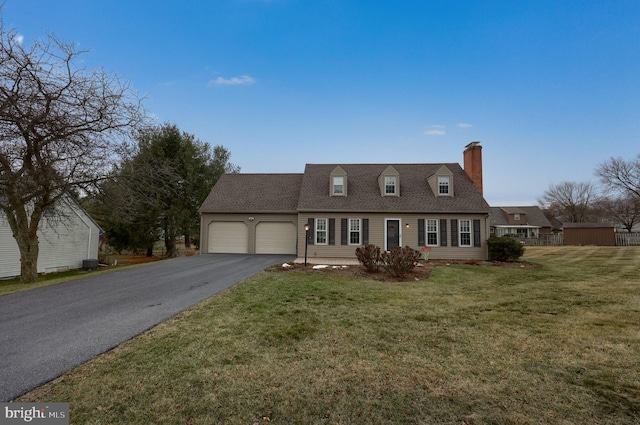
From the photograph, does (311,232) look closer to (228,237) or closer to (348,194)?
(348,194)

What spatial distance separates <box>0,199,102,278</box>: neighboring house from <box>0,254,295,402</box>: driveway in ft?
30.5

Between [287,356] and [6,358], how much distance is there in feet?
11.8

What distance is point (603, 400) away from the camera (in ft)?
9.09

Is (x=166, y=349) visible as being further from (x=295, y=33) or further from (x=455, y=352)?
(x=295, y=33)

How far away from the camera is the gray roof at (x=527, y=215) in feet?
140

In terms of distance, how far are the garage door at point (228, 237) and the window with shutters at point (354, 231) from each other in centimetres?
670

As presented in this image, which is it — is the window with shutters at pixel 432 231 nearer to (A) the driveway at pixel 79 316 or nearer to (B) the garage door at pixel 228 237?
(A) the driveway at pixel 79 316

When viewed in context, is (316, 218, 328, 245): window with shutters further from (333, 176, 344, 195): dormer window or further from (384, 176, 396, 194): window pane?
(384, 176, 396, 194): window pane

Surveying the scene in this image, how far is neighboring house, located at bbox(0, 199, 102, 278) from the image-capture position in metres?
14.8

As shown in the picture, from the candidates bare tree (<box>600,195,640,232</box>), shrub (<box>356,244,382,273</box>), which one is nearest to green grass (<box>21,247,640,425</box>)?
shrub (<box>356,244,382,273</box>)

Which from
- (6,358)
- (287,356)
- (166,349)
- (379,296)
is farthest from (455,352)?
(6,358)

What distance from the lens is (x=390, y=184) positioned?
56.5ft

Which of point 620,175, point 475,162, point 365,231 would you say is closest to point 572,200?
point 620,175

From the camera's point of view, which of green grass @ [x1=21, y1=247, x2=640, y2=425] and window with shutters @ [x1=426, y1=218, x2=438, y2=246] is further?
window with shutters @ [x1=426, y1=218, x2=438, y2=246]
